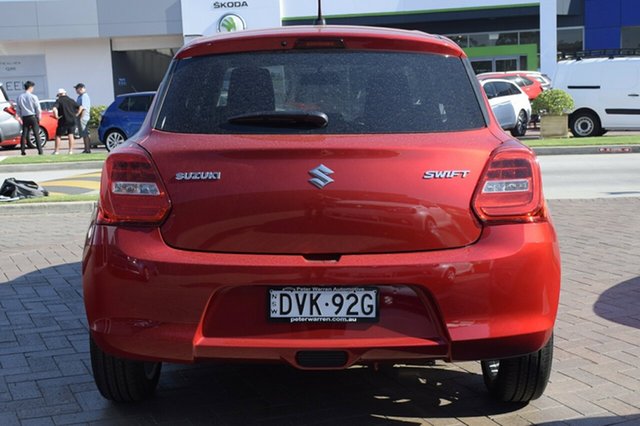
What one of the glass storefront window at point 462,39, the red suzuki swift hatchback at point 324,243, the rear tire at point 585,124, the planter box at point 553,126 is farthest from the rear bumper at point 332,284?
the glass storefront window at point 462,39

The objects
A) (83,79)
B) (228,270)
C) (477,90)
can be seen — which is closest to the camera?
(228,270)

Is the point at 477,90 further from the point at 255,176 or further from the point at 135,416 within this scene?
the point at 135,416

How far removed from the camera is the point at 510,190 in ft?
11.1

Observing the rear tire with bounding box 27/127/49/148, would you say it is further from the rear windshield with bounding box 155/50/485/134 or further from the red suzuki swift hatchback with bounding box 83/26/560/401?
the red suzuki swift hatchback with bounding box 83/26/560/401

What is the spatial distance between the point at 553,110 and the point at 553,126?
1.42 feet

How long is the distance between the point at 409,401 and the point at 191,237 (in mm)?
1466

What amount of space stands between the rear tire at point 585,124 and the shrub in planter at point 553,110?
91cm

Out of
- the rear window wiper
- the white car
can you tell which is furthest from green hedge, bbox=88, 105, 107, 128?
→ the rear window wiper

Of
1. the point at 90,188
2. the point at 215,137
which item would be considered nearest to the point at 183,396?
the point at 215,137

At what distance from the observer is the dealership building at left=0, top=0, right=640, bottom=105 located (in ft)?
124

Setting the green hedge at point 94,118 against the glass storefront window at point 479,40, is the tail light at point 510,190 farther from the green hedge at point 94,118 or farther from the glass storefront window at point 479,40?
the glass storefront window at point 479,40

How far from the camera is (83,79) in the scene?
41.1 meters

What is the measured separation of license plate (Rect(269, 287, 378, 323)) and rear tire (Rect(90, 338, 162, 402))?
89cm

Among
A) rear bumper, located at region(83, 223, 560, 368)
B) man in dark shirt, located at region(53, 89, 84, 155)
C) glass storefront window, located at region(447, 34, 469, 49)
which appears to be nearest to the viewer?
rear bumper, located at region(83, 223, 560, 368)
